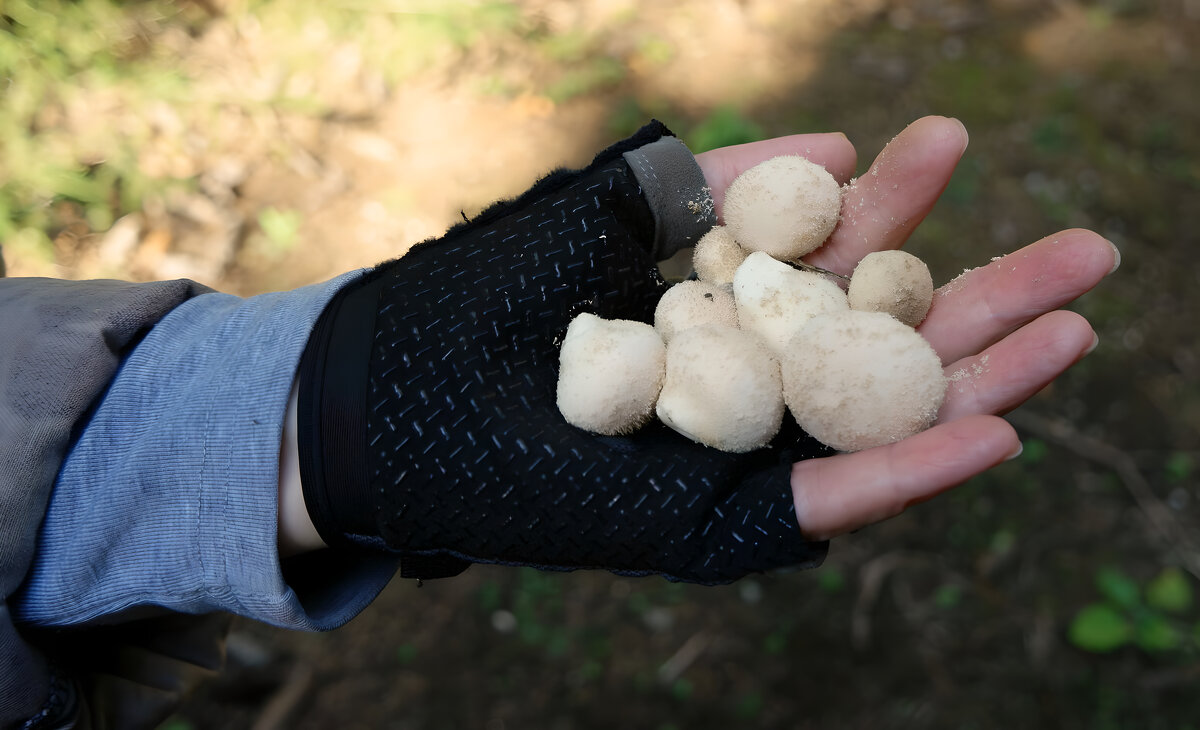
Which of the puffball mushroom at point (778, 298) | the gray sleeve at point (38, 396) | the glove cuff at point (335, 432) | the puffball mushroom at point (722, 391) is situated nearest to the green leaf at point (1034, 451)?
the puffball mushroom at point (778, 298)

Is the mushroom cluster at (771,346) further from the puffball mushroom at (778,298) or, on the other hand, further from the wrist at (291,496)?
the wrist at (291,496)

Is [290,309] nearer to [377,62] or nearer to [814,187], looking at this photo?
[814,187]

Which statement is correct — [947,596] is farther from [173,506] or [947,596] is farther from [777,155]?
[173,506]

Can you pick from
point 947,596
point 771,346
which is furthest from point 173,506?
point 947,596

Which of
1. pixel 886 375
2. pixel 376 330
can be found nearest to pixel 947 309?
pixel 886 375

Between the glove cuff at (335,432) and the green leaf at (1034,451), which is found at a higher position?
the glove cuff at (335,432)

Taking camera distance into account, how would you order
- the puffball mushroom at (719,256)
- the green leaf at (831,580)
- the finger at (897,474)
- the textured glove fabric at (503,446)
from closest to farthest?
the finger at (897,474) < the textured glove fabric at (503,446) < the puffball mushroom at (719,256) < the green leaf at (831,580)
